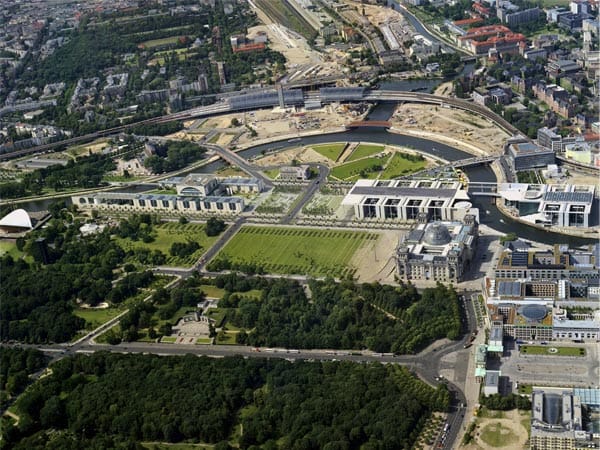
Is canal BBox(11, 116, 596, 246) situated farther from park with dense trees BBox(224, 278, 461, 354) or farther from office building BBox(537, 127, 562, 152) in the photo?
park with dense trees BBox(224, 278, 461, 354)

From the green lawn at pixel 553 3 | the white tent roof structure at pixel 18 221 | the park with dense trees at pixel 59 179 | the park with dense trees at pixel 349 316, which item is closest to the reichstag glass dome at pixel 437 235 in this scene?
the park with dense trees at pixel 349 316

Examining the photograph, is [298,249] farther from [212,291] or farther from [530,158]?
[530,158]

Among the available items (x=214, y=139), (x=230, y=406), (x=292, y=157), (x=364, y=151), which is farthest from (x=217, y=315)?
(x=214, y=139)

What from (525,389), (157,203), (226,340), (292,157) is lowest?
(292,157)

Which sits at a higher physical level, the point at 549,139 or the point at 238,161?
the point at 549,139

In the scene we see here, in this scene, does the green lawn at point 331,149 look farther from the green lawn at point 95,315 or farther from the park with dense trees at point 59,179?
the green lawn at point 95,315

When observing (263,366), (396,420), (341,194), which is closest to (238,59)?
(341,194)
